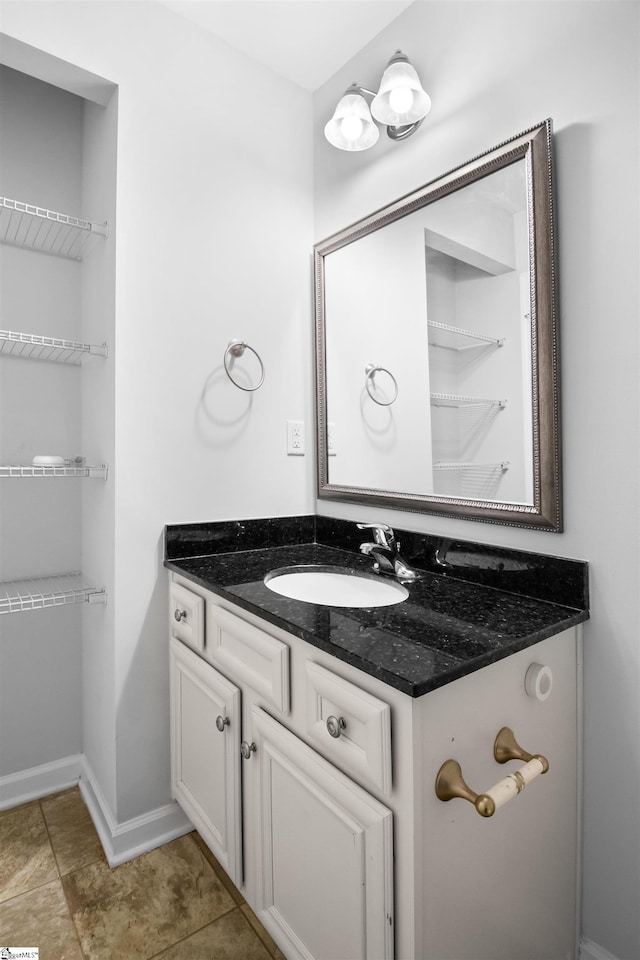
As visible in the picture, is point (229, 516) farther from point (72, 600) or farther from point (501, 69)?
point (501, 69)

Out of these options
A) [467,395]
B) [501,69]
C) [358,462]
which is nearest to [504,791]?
[467,395]

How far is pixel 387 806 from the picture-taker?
2.71 ft

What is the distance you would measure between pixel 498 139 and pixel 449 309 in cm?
41

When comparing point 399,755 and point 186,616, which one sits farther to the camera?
point 186,616

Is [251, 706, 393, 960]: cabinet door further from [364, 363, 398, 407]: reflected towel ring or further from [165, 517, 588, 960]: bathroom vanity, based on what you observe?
[364, 363, 398, 407]: reflected towel ring

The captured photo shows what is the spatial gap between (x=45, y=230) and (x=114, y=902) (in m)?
1.99

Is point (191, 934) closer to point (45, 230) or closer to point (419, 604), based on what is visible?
point (419, 604)

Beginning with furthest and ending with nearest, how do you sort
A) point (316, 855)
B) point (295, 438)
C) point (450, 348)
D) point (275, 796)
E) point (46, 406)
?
point (295, 438)
point (46, 406)
point (450, 348)
point (275, 796)
point (316, 855)

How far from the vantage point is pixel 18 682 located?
69.8 inches

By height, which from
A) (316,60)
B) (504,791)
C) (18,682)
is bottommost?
(18,682)

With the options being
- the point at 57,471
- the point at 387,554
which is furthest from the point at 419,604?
the point at 57,471

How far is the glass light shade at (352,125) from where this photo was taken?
1532mm

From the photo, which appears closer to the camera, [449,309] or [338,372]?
[449,309]

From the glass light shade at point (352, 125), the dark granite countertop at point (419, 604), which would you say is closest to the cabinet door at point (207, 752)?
the dark granite countertop at point (419, 604)
